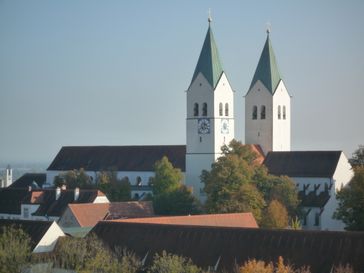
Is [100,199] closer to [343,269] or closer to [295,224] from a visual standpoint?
[295,224]

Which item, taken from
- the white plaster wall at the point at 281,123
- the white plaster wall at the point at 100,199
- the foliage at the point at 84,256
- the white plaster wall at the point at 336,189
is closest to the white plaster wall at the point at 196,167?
the white plaster wall at the point at 281,123

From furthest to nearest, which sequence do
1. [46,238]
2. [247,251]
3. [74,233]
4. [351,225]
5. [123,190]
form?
[123,190]
[351,225]
[74,233]
[46,238]
[247,251]

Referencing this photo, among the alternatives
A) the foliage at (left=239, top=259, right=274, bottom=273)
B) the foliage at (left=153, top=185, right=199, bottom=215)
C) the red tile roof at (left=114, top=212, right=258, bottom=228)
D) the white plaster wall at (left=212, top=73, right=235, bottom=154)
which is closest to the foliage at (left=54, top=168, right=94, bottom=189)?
the white plaster wall at (left=212, top=73, right=235, bottom=154)

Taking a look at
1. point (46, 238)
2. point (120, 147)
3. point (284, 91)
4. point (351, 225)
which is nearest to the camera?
point (46, 238)

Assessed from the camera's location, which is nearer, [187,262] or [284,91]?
[187,262]

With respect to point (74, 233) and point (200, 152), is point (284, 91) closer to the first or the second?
point (200, 152)

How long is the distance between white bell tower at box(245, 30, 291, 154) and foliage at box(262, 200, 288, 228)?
24.2m

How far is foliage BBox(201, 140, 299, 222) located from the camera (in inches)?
2987

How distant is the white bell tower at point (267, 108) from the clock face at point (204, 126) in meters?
6.46

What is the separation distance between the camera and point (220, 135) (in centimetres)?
9438

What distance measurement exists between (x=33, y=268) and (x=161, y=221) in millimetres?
13156

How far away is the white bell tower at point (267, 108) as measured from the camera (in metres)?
98.3

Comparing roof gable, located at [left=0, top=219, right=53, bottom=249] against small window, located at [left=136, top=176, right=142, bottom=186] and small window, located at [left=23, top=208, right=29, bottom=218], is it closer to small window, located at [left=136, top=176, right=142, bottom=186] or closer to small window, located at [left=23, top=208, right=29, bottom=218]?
small window, located at [left=23, top=208, right=29, bottom=218]

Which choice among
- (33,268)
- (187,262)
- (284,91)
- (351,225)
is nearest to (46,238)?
(33,268)
